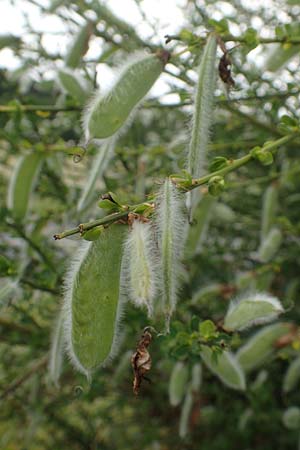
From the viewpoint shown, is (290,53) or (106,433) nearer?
(290,53)

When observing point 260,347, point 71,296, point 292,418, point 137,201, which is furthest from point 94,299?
point 292,418

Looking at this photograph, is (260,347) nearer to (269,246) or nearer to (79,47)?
(269,246)

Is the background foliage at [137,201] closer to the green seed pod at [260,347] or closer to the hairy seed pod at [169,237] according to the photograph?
the green seed pod at [260,347]

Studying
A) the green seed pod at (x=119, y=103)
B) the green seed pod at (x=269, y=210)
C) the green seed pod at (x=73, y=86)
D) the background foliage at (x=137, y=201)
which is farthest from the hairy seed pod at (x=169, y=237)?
the green seed pod at (x=269, y=210)

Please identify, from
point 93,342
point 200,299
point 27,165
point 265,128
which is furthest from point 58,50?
point 93,342

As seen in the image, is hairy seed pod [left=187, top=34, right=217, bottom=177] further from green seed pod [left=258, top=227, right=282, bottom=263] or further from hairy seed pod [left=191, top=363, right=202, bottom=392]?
hairy seed pod [left=191, top=363, right=202, bottom=392]

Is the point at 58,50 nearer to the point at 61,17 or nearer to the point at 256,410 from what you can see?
the point at 61,17
